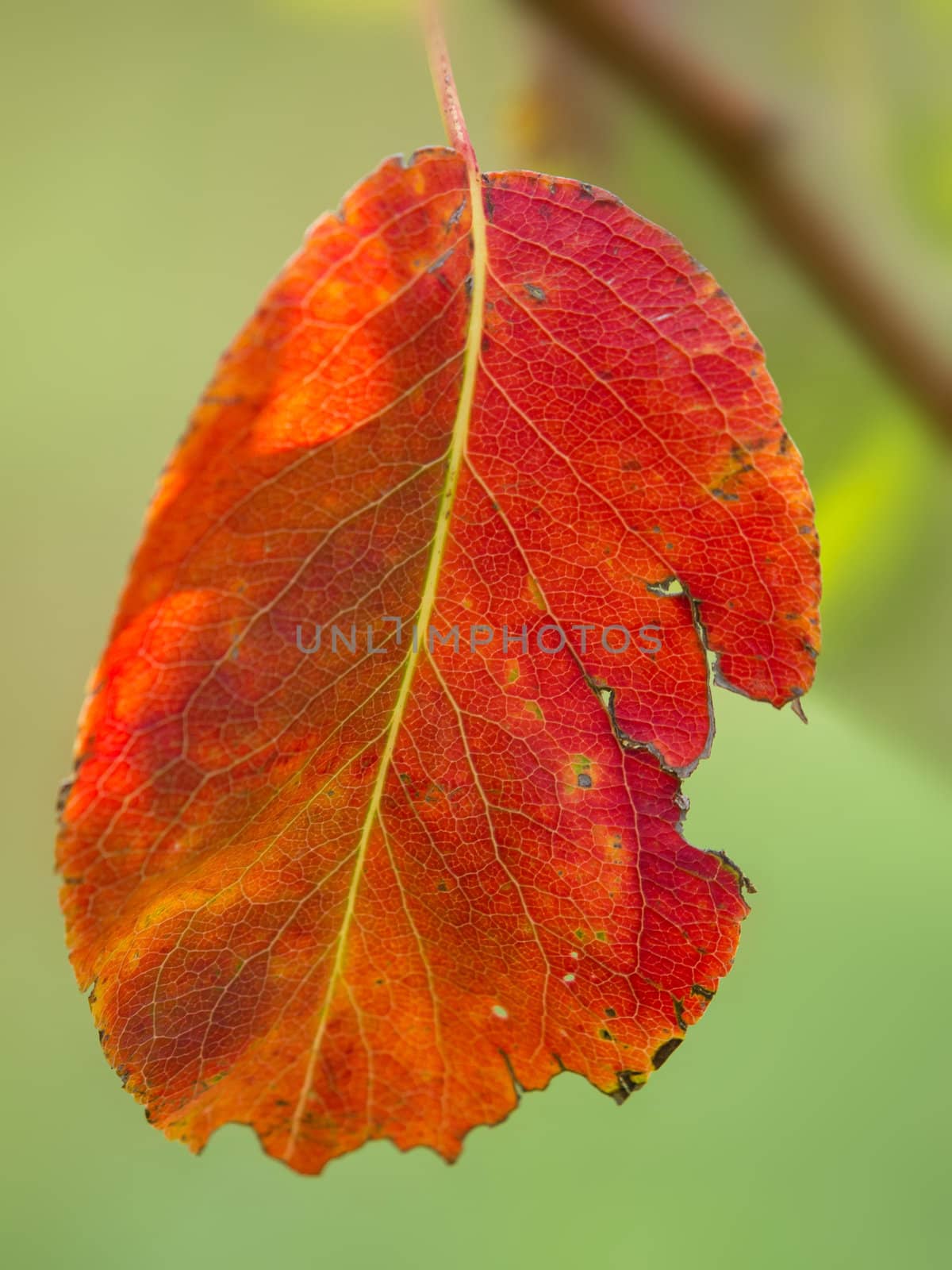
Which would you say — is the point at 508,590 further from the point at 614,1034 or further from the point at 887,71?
the point at 887,71

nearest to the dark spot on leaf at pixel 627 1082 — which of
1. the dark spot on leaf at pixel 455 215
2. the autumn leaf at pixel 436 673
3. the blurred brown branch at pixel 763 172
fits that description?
the autumn leaf at pixel 436 673

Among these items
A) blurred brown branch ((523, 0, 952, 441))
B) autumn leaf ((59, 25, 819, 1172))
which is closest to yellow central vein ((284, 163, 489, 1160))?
autumn leaf ((59, 25, 819, 1172))

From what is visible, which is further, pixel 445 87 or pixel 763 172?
pixel 763 172

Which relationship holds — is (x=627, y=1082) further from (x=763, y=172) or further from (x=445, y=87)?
(x=763, y=172)

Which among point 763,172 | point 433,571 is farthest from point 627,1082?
point 763,172

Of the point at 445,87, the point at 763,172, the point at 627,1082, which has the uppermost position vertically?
the point at 763,172

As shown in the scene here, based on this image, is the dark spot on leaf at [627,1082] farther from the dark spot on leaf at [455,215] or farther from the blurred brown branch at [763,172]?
the blurred brown branch at [763,172]
